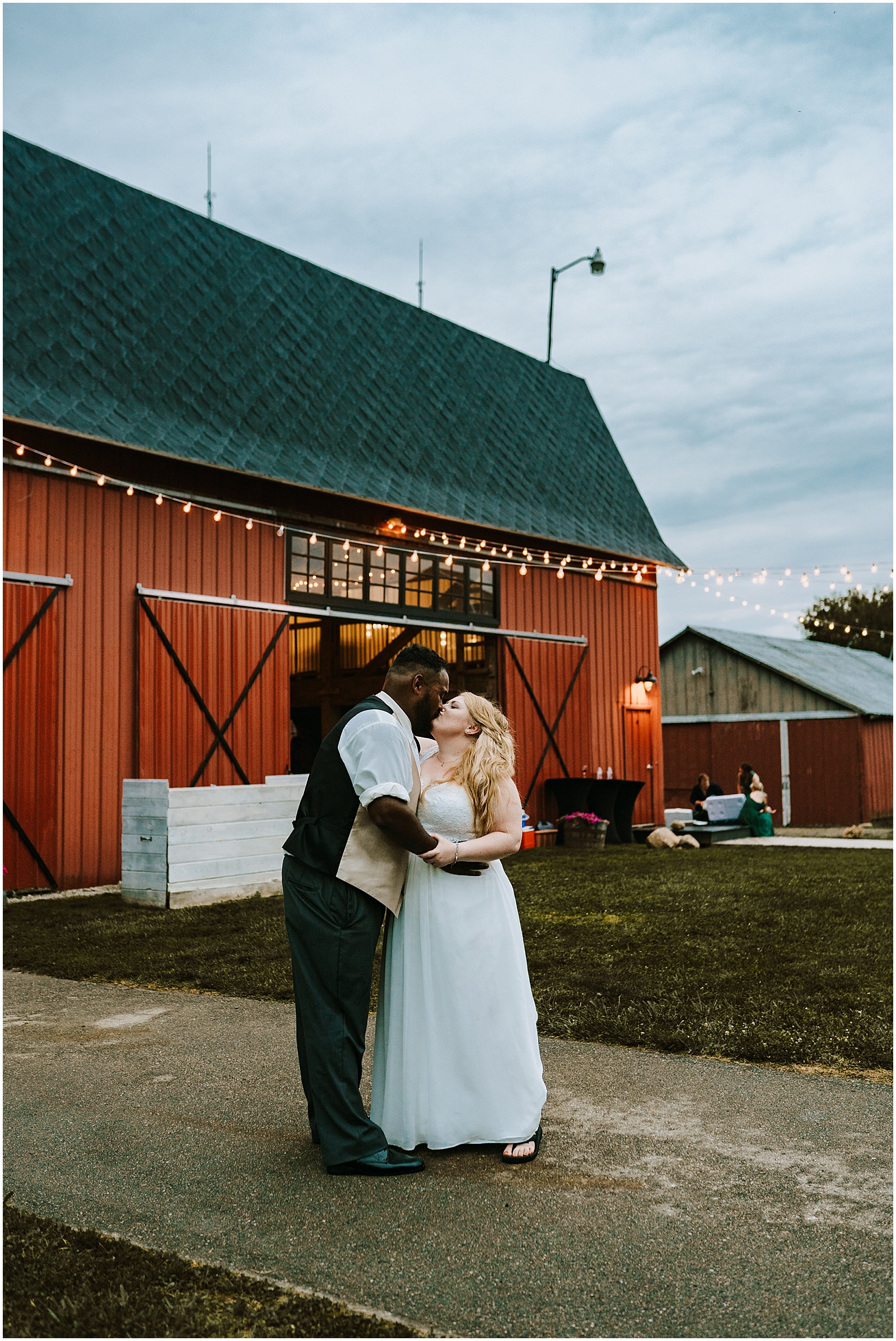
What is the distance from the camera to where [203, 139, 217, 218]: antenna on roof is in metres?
17.6

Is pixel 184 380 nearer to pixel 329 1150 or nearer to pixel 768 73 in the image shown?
pixel 768 73

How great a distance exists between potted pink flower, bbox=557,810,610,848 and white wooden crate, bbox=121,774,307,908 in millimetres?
6049

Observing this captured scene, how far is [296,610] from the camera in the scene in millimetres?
12672

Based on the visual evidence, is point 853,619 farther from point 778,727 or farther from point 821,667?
point 778,727

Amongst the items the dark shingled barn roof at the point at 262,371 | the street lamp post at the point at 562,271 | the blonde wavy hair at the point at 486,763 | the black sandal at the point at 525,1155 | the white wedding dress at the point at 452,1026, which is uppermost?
the street lamp post at the point at 562,271

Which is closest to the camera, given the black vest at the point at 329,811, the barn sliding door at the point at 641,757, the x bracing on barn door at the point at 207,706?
the black vest at the point at 329,811

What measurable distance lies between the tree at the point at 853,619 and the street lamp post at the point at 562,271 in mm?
27576

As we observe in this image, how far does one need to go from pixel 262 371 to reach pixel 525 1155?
11530mm

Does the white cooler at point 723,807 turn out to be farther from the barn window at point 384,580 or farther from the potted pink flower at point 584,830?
the barn window at point 384,580

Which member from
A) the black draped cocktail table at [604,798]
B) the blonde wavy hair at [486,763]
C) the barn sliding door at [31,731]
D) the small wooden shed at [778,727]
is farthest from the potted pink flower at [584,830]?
the blonde wavy hair at [486,763]

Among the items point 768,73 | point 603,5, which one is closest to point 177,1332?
point 768,73

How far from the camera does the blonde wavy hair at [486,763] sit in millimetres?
3736

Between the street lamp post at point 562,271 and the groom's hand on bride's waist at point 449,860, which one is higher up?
the street lamp post at point 562,271

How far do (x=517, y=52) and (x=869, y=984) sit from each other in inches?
202
